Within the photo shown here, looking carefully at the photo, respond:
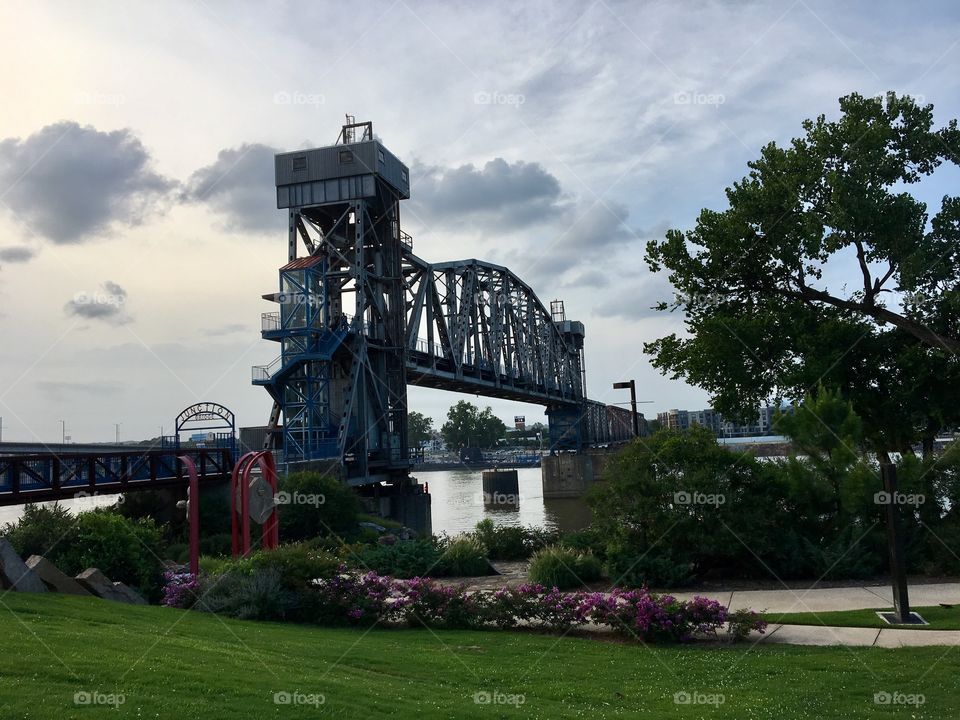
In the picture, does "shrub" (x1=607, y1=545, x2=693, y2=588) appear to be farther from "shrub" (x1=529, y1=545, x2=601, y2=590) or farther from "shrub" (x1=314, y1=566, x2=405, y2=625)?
"shrub" (x1=314, y1=566, x2=405, y2=625)

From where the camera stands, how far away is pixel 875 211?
72.8ft

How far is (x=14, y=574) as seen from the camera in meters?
12.1

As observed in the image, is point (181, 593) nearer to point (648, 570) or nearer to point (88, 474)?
point (648, 570)

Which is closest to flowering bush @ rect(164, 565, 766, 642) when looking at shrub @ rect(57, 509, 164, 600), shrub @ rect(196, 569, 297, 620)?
shrub @ rect(196, 569, 297, 620)

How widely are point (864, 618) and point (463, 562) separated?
9441mm

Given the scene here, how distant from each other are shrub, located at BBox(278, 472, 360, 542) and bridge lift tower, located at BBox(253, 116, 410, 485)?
30.8 feet

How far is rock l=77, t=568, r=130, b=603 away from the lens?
13.4 meters

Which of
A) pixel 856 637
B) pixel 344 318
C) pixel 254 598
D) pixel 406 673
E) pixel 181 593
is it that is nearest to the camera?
pixel 406 673

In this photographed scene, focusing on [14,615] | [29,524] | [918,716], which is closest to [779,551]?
[918,716]

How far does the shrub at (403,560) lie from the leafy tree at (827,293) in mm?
11025

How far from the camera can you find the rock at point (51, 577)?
41.5 feet

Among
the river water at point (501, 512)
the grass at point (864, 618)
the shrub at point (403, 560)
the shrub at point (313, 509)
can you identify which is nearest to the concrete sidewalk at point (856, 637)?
the grass at point (864, 618)

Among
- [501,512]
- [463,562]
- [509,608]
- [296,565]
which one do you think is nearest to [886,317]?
[463,562]

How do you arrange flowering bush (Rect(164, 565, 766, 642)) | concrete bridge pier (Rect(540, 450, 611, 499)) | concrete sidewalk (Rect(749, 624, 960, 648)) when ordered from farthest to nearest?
1. concrete bridge pier (Rect(540, 450, 611, 499))
2. flowering bush (Rect(164, 565, 766, 642))
3. concrete sidewalk (Rect(749, 624, 960, 648))
